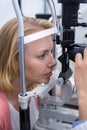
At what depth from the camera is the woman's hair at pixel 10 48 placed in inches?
37.5

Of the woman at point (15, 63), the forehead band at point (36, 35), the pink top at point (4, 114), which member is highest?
the forehead band at point (36, 35)

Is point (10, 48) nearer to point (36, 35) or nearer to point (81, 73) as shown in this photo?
point (36, 35)

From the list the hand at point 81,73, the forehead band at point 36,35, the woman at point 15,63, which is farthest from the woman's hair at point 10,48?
the hand at point 81,73

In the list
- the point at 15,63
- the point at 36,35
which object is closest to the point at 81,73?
the point at 36,35

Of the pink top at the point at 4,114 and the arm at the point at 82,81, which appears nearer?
the arm at the point at 82,81

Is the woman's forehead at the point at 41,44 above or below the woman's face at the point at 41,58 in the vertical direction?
above

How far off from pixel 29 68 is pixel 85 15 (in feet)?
2.24

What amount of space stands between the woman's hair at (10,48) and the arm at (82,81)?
0.31m

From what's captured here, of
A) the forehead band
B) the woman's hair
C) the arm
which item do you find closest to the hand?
the arm

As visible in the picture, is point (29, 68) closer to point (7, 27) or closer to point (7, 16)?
point (7, 27)

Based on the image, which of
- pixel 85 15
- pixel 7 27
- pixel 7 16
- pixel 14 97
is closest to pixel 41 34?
pixel 7 27

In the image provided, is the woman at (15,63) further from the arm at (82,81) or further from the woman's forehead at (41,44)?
the arm at (82,81)

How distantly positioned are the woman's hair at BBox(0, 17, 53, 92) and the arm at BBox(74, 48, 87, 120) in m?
0.31

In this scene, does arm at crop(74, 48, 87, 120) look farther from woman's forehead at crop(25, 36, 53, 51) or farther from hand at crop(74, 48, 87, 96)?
woman's forehead at crop(25, 36, 53, 51)
